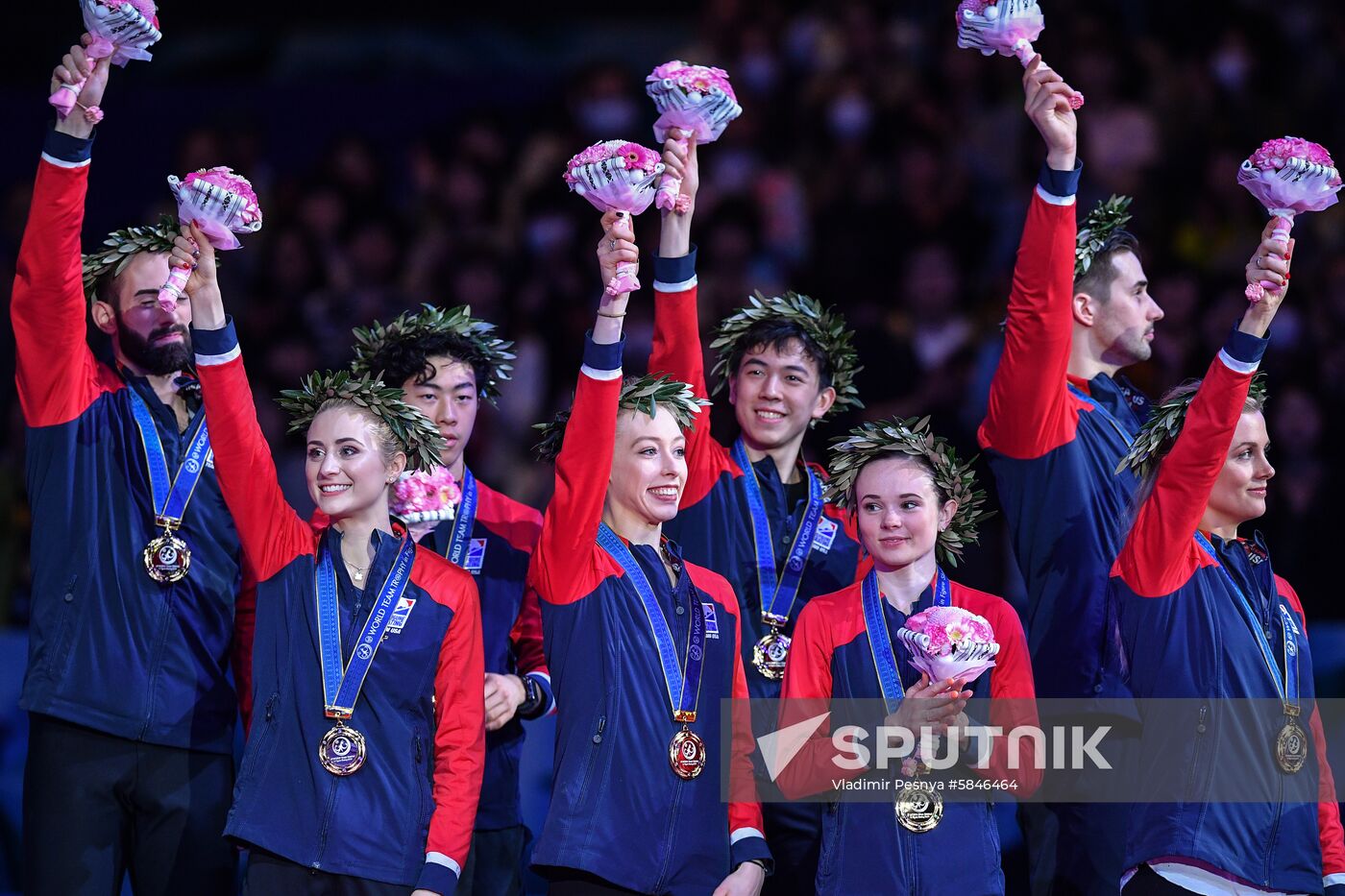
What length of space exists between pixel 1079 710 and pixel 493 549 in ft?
6.17

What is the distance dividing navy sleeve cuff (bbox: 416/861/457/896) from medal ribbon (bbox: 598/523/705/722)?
74 centimetres

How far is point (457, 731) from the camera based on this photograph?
4.74 metres

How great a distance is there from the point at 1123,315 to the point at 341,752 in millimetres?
2854

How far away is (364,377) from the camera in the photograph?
16.5 feet

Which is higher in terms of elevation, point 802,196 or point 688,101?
point 802,196

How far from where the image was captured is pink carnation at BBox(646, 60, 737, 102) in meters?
5.19

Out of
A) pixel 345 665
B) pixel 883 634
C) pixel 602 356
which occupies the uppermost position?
pixel 602 356

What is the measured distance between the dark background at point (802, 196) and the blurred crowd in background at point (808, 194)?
2 centimetres

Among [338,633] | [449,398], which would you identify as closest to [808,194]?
[449,398]

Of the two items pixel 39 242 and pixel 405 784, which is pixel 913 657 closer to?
pixel 405 784

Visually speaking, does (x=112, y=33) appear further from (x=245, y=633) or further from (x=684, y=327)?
(x=684, y=327)

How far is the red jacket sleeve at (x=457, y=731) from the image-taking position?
4.62m

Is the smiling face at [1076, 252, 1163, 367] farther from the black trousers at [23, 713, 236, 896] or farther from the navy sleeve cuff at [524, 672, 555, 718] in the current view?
the black trousers at [23, 713, 236, 896]

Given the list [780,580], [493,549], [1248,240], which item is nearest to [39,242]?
[493,549]
